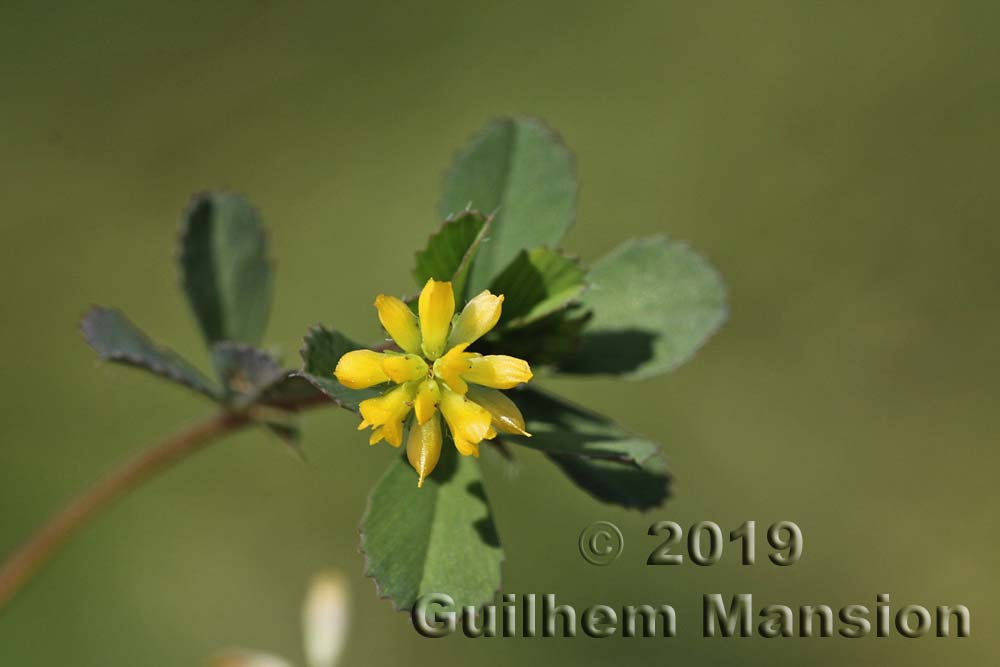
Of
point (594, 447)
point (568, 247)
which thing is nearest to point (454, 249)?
point (594, 447)

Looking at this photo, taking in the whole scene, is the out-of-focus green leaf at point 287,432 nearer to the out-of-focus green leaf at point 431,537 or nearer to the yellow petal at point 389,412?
the out-of-focus green leaf at point 431,537

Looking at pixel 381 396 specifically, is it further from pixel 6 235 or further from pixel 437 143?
pixel 6 235

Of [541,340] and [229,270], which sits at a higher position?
[229,270]

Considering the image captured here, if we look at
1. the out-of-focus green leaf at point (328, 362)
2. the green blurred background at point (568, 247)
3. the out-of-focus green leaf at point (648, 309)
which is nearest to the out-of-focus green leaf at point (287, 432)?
the out-of-focus green leaf at point (328, 362)

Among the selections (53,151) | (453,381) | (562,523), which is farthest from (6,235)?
(453,381)

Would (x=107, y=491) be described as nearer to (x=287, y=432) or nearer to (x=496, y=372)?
(x=287, y=432)

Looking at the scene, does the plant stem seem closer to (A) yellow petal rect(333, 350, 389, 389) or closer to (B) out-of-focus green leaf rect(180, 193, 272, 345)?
(B) out-of-focus green leaf rect(180, 193, 272, 345)
